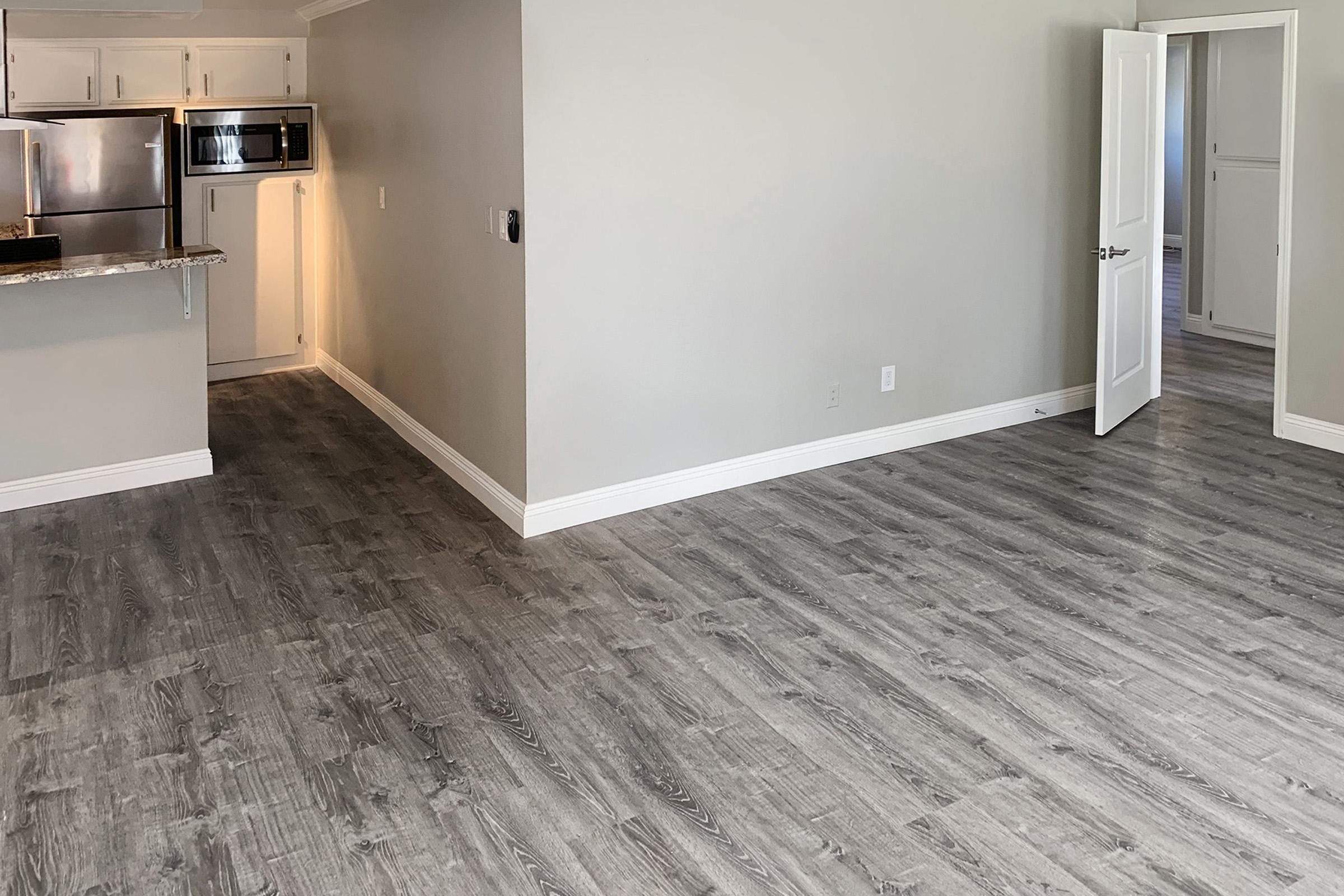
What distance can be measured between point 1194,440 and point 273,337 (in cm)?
515

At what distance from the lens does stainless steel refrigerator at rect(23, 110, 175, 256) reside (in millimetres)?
6012

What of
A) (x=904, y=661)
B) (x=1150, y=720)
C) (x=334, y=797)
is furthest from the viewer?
(x=904, y=661)

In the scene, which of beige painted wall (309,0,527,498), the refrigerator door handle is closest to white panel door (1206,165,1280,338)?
beige painted wall (309,0,527,498)

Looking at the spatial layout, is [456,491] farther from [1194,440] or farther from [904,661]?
[1194,440]

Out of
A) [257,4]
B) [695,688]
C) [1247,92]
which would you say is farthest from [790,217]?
[1247,92]

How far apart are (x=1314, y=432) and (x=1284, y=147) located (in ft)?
4.43

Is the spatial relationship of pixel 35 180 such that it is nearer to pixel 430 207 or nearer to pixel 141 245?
pixel 141 245

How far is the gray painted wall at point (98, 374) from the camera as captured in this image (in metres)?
4.75

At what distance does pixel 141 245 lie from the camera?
6422 mm

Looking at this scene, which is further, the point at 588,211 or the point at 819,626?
the point at 588,211

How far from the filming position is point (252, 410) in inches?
250

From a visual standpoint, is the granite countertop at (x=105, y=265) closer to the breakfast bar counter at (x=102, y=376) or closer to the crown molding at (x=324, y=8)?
the breakfast bar counter at (x=102, y=376)

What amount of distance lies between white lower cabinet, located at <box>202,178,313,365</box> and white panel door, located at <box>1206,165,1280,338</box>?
5780 mm

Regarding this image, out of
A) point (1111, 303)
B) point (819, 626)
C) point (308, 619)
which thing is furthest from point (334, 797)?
point (1111, 303)
